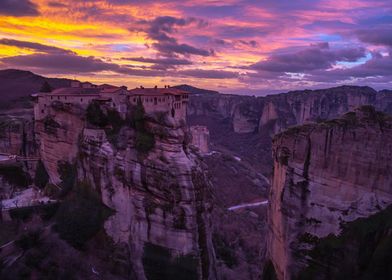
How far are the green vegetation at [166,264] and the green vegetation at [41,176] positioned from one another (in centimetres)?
1642

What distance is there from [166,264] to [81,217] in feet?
28.1

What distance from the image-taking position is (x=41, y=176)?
46.5 m

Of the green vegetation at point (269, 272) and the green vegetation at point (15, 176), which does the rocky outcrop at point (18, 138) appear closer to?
the green vegetation at point (15, 176)

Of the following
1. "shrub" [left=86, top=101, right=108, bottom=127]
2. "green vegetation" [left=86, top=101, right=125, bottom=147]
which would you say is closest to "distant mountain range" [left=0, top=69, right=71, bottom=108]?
"shrub" [left=86, top=101, right=108, bottom=127]

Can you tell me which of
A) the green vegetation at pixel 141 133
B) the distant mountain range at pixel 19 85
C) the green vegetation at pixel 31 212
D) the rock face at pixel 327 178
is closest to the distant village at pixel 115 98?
the green vegetation at pixel 141 133

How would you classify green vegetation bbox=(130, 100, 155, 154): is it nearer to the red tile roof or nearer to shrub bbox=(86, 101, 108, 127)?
shrub bbox=(86, 101, 108, 127)

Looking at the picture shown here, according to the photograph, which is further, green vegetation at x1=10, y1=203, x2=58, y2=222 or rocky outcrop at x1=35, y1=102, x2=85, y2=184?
rocky outcrop at x1=35, y1=102, x2=85, y2=184

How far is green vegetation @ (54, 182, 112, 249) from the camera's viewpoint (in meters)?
36.5

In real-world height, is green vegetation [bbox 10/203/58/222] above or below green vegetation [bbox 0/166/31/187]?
below

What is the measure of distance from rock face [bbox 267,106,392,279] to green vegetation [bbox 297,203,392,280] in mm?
380

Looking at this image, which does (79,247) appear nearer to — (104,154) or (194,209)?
(104,154)

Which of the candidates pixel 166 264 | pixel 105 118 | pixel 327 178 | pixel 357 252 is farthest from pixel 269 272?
pixel 105 118

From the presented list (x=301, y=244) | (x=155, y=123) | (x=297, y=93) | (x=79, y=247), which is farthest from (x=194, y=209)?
(x=297, y=93)

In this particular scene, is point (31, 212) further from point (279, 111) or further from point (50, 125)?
point (279, 111)
